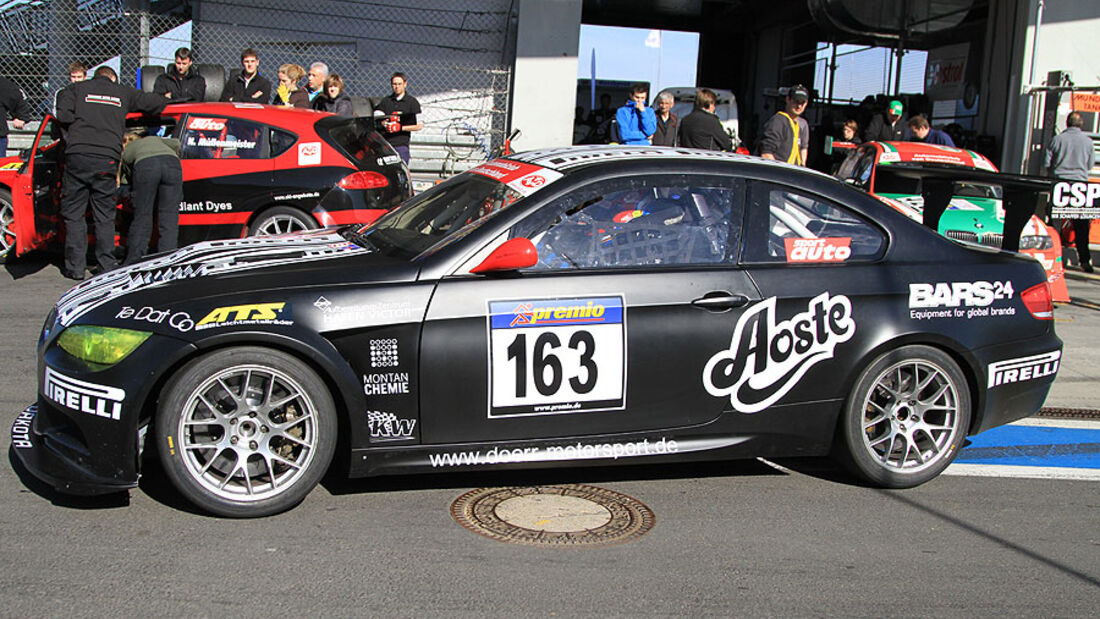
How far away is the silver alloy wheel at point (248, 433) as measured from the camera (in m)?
4.05

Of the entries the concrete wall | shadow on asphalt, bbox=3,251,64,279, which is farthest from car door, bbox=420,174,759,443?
the concrete wall

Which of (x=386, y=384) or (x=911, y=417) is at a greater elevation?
(x=386, y=384)

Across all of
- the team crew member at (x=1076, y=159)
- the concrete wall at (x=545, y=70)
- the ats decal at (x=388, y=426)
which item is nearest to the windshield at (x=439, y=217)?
the ats decal at (x=388, y=426)

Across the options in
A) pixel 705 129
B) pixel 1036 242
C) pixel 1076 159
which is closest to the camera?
pixel 1036 242

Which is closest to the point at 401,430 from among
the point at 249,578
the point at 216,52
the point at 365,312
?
the point at 365,312

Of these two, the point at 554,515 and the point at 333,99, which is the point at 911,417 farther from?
the point at 333,99

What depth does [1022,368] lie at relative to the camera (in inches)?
201

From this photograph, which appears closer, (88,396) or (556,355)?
(88,396)

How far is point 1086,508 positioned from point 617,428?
7.72 feet

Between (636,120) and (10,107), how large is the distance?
741 centimetres

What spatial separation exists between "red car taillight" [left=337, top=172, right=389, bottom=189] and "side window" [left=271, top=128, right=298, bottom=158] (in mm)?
638

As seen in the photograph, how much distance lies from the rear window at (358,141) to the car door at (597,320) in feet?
17.8

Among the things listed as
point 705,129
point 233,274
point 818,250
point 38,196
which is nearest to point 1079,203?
point 705,129

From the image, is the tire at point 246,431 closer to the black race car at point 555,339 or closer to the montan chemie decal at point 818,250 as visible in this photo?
the black race car at point 555,339
